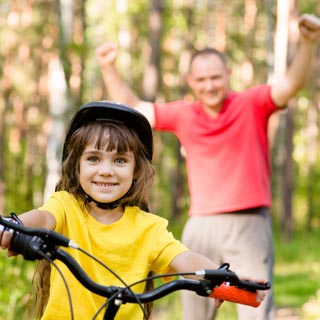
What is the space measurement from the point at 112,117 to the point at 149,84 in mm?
12674

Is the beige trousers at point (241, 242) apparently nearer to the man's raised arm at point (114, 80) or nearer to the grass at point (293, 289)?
the man's raised arm at point (114, 80)

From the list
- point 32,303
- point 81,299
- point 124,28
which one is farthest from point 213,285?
point 124,28

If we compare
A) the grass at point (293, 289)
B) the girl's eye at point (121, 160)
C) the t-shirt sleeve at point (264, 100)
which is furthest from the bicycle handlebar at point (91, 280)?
the grass at point (293, 289)

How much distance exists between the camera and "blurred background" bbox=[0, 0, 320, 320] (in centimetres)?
1275

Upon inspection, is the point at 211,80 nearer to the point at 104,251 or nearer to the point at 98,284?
the point at 104,251

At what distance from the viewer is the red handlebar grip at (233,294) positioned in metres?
3.16

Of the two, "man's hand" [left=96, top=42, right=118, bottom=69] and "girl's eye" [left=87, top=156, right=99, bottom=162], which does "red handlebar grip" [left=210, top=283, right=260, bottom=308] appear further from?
"man's hand" [left=96, top=42, right=118, bottom=69]

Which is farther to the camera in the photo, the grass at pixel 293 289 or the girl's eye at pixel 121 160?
the grass at pixel 293 289

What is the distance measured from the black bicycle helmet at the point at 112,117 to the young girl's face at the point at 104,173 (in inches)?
6.0

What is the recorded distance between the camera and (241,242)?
19.8 feet

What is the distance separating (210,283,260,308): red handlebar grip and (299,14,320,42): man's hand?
9.53 feet

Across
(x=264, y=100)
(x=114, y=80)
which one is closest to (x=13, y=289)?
(x=114, y=80)

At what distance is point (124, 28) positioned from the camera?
3095 cm

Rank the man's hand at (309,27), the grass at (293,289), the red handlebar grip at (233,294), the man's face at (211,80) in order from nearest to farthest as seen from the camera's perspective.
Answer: the red handlebar grip at (233,294) → the man's hand at (309,27) → the man's face at (211,80) → the grass at (293,289)
